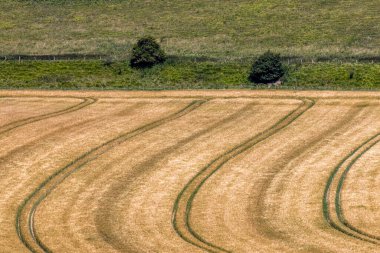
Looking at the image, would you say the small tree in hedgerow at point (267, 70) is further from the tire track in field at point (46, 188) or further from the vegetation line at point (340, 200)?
the vegetation line at point (340, 200)

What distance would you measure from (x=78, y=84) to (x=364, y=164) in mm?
47326

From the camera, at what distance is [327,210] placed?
49594mm

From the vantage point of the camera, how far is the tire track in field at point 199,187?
1788 inches

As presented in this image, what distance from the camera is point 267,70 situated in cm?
9569

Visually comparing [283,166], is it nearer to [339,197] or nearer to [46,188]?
[339,197]

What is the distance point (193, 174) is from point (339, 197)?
32.9ft

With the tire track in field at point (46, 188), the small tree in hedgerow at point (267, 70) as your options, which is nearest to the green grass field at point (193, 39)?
the small tree in hedgerow at point (267, 70)

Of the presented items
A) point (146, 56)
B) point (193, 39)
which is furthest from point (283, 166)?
point (193, 39)

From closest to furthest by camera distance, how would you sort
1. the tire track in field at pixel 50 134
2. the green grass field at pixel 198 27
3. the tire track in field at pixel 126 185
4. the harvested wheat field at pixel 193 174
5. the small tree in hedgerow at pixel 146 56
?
1. the tire track in field at pixel 126 185
2. the harvested wheat field at pixel 193 174
3. the tire track in field at pixel 50 134
4. the small tree in hedgerow at pixel 146 56
5. the green grass field at pixel 198 27

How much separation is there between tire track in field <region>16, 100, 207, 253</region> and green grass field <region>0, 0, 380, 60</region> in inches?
1619

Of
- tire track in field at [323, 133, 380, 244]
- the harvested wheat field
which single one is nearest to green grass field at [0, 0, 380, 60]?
the harvested wheat field

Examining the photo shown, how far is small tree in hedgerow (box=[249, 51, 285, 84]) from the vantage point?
314ft

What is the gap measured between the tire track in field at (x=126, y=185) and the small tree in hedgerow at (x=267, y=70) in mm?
14996

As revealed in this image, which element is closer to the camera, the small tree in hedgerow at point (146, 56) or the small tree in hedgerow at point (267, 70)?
the small tree in hedgerow at point (267, 70)
